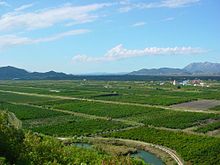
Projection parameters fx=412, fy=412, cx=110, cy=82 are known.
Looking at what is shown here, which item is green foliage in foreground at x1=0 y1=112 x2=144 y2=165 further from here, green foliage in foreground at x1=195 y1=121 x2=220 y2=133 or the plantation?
the plantation

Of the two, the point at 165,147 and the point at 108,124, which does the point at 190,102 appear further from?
the point at 165,147

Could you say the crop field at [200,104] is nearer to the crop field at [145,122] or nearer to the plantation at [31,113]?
the crop field at [145,122]

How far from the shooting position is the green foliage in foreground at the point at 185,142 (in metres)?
37.6

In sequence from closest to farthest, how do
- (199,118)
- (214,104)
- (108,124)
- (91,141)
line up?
(91,141), (108,124), (199,118), (214,104)

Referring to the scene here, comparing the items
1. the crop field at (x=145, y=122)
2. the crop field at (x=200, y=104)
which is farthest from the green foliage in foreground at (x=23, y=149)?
the crop field at (x=200, y=104)

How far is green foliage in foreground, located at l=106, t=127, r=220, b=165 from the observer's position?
123ft

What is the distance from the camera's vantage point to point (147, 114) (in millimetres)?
66688

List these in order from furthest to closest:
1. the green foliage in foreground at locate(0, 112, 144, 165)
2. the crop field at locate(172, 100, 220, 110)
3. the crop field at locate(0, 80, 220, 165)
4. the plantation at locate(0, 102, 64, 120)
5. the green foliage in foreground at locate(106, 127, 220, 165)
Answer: the crop field at locate(172, 100, 220, 110) < the plantation at locate(0, 102, 64, 120) < the crop field at locate(0, 80, 220, 165) < the green foliage in foreground at locate(106, 127, 220, 165) < the green foliage in foreground at locate(0, 112, 144, 165)

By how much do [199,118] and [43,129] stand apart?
2332cm

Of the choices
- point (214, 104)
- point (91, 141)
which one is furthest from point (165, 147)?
point (214, 104)

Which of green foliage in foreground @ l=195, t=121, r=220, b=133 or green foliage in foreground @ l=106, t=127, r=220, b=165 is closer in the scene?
green foliage in foreground @ l=106, t=127, r=220, b=165

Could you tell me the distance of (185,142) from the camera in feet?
143

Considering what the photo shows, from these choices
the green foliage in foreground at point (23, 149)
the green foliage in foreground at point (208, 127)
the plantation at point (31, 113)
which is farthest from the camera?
the plantation at point (31, 113)

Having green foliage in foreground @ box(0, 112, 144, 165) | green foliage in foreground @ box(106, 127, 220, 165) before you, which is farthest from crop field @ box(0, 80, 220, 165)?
green foliage in foreground @ box(0, 112, 144, 165)
